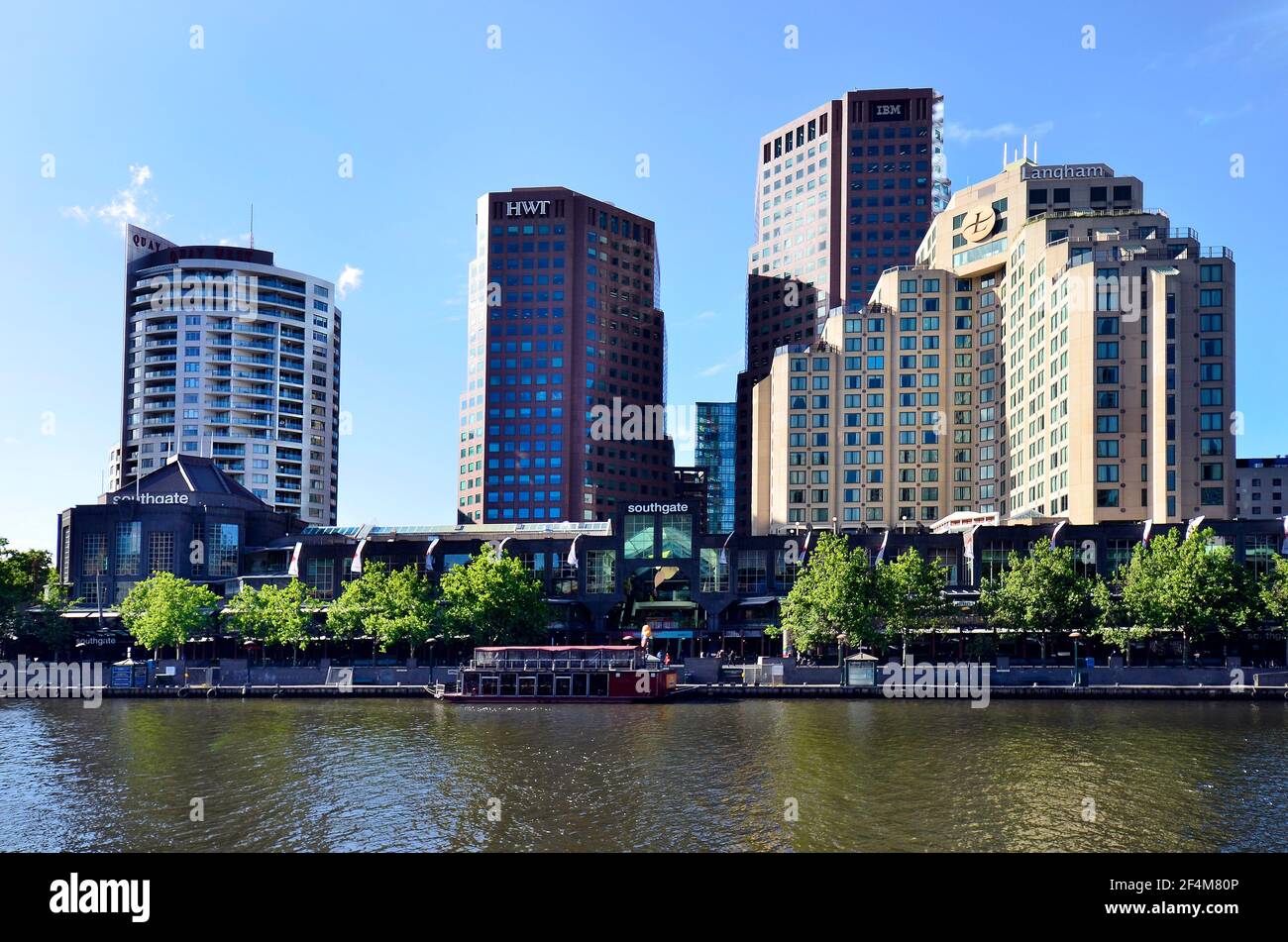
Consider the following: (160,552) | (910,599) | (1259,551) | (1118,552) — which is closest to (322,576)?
(160,552)

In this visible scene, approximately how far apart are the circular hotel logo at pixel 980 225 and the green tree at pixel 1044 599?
253 ft

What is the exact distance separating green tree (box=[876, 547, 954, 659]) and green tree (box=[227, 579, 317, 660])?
67.5 m

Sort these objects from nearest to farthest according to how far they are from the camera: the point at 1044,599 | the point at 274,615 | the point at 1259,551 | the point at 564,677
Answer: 1. the point at 564,677
2. the point at 1044,599
3. the point at 1259,551
4. the point at 274,615

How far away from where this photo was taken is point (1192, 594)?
11038cm

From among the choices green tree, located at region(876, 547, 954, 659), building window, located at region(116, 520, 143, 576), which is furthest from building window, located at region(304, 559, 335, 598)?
green tree, located at region(876, 547, 954, 659)

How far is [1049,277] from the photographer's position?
155 metres

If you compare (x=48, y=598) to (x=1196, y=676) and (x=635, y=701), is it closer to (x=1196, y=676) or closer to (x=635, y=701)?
(x=635, y=701)

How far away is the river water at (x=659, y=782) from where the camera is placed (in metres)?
45.1

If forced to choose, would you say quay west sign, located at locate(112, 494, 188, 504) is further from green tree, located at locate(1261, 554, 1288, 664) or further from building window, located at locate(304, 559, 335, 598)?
green tree, located at locate(1261, 554, 1288, 664)

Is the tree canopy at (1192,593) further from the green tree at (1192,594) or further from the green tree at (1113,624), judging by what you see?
the green tree at (1113,624)

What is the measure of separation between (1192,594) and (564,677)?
64.9m

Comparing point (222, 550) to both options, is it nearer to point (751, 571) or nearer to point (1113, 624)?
point (751, 571)
